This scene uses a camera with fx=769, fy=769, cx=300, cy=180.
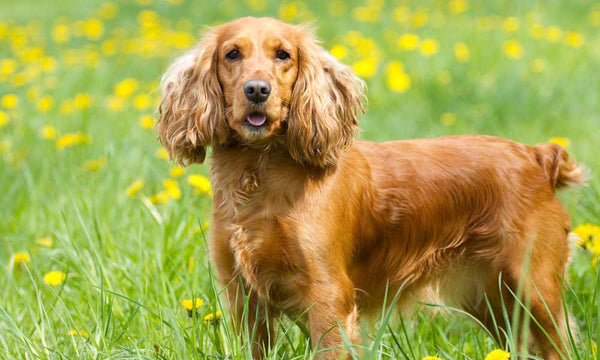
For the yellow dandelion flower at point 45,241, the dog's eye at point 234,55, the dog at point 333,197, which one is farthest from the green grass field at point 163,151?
the dog's eye at point 234,55

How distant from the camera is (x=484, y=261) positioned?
2.67 m

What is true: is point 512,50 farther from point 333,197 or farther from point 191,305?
point 191,305

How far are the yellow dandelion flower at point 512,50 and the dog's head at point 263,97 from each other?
3.17 meters

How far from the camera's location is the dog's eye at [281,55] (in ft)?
8.04

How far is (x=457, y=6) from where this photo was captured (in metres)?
6.98

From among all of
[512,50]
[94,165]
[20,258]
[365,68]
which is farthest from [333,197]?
[512,50]

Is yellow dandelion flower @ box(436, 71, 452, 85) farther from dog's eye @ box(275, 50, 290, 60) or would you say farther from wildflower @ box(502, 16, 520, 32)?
dog's eye @ box(275, 50, 290, 60)

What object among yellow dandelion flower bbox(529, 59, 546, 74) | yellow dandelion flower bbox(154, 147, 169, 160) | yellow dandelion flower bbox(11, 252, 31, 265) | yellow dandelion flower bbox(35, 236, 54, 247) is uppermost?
yellow dandelion flower bbox(529, 59, 546, 74)

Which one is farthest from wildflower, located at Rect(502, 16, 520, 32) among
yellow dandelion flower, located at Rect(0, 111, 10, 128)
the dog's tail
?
yellow dandelion flower, located at Rect(0, 111, 10, 128)

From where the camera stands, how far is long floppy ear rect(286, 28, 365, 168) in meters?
2.40

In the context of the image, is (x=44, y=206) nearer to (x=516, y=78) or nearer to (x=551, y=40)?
(x=516, y=78)

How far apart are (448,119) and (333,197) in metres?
2.49

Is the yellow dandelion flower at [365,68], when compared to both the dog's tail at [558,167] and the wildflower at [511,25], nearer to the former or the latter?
the wildflower at [511,25]

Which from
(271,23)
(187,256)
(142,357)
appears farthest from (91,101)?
(142,357)
